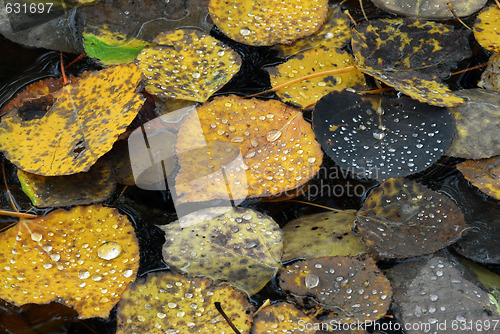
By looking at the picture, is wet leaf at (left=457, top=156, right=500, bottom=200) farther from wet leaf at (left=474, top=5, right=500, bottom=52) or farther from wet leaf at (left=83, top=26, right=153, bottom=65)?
wet leaf at (left=83, top=26, right=153, bottom=65)

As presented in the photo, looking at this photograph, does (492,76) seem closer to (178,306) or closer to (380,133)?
(380,133)

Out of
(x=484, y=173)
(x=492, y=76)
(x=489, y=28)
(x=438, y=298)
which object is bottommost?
(x=438, y=298)

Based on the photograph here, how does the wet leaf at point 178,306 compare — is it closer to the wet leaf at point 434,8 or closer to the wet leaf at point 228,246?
the wet leaf at point 228,246

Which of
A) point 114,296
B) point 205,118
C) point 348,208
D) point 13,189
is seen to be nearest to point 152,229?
point 114,296

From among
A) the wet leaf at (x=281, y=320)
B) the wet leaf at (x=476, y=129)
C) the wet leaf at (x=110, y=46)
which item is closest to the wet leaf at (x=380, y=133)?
the wet leaf at (x=476, y=129)

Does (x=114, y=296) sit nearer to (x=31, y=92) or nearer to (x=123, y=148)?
(x=123, y=148)

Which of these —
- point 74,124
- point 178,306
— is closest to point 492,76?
point 178,306
